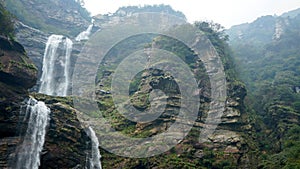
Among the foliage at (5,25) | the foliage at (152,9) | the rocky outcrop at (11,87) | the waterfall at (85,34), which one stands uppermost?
the foliage at (152,9)

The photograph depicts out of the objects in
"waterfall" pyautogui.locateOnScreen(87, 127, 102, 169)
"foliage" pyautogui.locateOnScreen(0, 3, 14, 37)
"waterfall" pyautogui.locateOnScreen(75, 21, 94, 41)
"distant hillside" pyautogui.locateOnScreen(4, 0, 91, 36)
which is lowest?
"waterfall" pyautogui.locateOnScreen(87, 127, 102, 169)

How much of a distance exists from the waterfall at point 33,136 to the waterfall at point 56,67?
36.5ft

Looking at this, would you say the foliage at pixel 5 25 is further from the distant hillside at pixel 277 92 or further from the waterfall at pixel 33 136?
the distant hillside at pixel 277 92

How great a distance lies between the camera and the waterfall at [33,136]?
16672 millimetres

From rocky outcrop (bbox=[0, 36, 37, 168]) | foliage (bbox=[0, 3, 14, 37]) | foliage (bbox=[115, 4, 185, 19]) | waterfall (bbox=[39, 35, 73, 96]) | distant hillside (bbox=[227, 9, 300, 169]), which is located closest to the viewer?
rocky outcrop (bbox=[0, 36, 37, 168])

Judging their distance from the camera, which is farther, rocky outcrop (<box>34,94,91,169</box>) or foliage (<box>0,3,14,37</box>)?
foliage (<box>0,3,14,37</box>)

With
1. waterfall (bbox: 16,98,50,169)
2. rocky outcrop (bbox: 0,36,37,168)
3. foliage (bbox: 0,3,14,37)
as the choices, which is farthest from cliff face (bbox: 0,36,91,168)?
foliage (bbox: 0,3,14,37)

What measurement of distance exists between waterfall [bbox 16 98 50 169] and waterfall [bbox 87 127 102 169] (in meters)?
3.20

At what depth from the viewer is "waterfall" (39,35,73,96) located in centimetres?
3052

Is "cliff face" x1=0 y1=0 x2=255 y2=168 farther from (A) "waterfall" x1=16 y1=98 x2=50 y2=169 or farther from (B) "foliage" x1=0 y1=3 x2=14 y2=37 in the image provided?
(B) "foliage" x1=0 y1=3 x2=14 y2=37

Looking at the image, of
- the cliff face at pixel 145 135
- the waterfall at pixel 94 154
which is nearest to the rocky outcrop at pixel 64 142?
the cliff face at pixel 145 135

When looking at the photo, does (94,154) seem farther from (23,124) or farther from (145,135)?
(23,124)

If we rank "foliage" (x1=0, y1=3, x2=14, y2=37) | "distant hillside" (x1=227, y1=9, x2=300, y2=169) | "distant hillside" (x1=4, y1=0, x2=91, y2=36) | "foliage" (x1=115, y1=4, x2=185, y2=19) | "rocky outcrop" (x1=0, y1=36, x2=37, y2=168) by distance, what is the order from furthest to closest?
"foliage" (x1=115, y1=4, x2=185, y2=19)
"distant hillside" (x1=4, y1=0, x2=91, y2=36)
"foliage" (x1=0, y1=3, x2=14, y2=37)
"distant hillside" (x1=227, y1=9, x2=300, y2=169)
"rocky outcrop" (x1=0, y1=36, x2=37, y2=168)

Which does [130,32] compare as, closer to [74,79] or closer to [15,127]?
[74,79]
